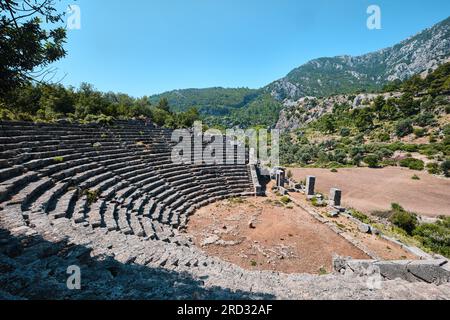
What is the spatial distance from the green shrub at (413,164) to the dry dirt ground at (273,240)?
2573cm

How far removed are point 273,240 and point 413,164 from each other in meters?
31.5

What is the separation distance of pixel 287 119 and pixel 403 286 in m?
104

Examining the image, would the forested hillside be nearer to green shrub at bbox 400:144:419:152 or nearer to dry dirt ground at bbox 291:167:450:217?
green shrub at bbox 400:144:419:152

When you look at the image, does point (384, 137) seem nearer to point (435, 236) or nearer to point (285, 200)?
point (435, 236)

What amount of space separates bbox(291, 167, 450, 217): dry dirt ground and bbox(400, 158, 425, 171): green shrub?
108 centimetres

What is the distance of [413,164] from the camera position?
104ft

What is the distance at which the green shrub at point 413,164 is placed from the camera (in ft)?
102

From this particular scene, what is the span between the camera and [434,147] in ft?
116

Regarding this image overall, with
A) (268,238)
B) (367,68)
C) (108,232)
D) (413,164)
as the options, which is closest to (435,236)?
(268,238)

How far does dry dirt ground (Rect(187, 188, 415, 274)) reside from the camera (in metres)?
9.80

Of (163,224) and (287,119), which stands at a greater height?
(287,119)

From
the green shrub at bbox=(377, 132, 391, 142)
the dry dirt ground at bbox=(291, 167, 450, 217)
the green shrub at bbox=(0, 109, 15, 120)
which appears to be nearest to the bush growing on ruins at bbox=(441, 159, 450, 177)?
the dry dirt ground at bbox=(291, 167, 450, 217)
